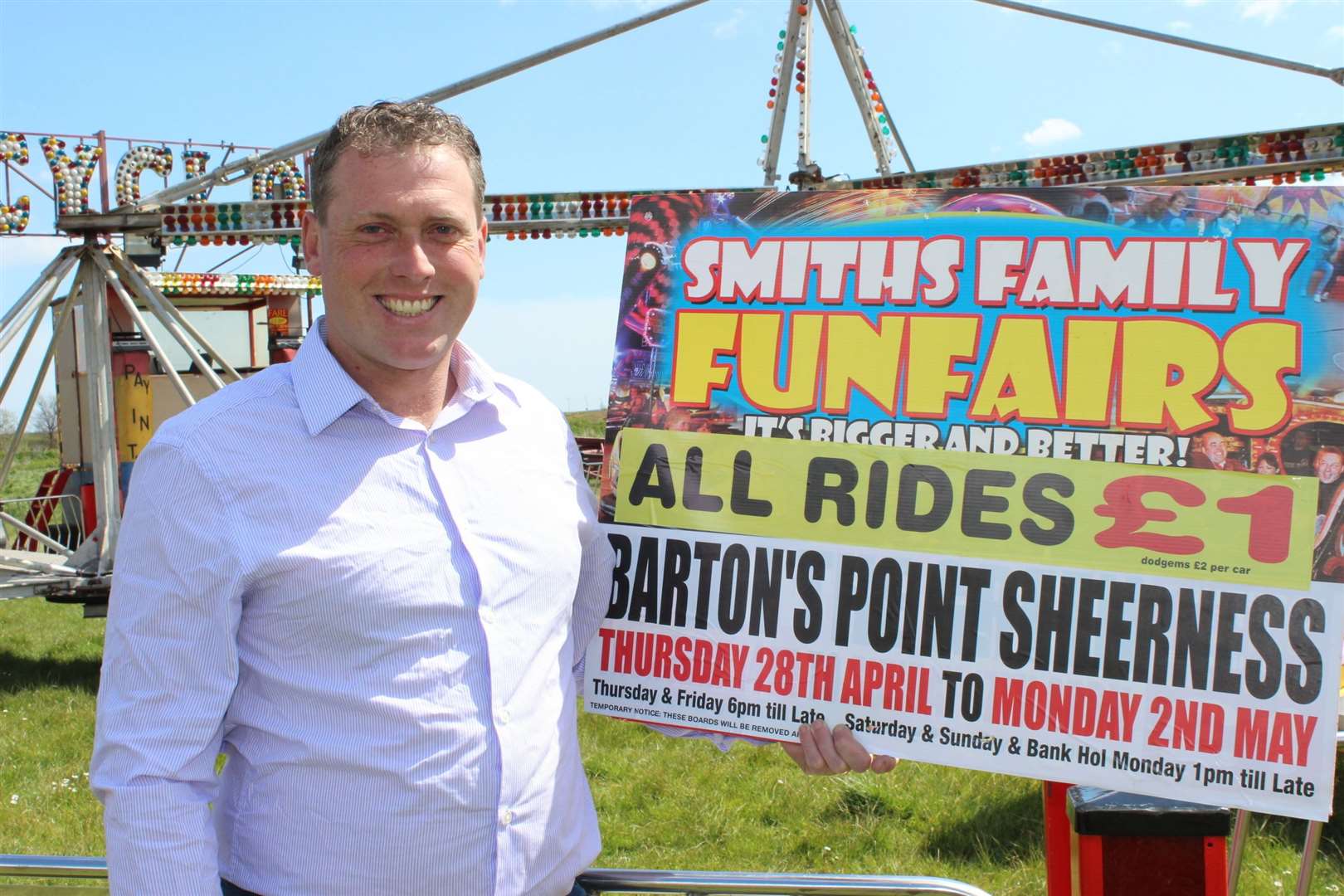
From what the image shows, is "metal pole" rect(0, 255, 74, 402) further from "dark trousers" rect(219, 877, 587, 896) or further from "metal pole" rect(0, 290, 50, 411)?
"dark trousers" rect(219, 877, 587, 896)

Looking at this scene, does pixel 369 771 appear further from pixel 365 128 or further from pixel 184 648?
pixel 365 128

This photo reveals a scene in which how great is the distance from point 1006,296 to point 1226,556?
58 cm

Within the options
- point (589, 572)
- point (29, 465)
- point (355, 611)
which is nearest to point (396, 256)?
point (355, 611)

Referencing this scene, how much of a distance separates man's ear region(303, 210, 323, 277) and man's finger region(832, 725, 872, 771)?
122 cm

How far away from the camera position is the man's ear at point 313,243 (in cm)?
186

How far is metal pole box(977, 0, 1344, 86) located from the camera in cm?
478

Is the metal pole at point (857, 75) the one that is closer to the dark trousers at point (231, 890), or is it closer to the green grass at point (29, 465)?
the dark trousers at point (231, 890)

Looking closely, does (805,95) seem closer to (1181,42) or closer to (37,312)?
(1181,42)

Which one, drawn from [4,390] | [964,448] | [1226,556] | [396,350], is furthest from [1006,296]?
[4,390]

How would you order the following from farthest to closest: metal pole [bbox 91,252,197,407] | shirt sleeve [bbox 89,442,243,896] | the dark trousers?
1. metal pole [bbox 91,252,197,407]
2. the dark trousers
3. shirt sleeve [bbox 89,442,243,896]

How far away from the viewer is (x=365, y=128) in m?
1.76

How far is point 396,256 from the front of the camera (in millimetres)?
1790

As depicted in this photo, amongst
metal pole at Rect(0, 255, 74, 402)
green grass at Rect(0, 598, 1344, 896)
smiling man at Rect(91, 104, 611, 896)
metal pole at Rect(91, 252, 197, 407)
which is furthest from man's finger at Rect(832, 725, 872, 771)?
metal pole at Rect(0, 255, 74, 402)

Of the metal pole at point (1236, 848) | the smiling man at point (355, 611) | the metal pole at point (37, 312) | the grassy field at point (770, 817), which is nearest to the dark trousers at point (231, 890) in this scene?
the smiling man at point (355, 611)
